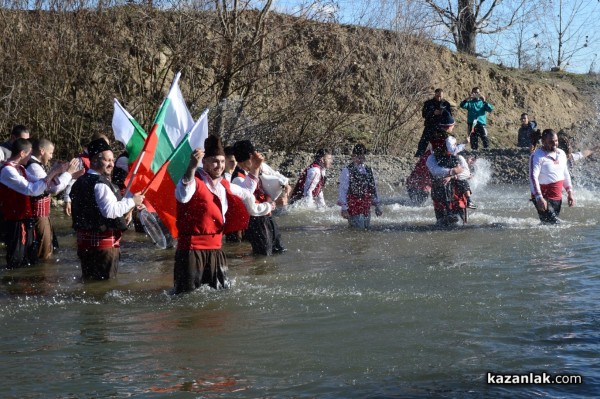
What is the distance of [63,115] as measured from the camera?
1883 cm

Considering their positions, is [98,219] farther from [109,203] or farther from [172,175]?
[172,175]

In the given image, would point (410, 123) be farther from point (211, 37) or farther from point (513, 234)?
point (513, 234)

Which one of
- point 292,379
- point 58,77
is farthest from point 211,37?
point 292,379

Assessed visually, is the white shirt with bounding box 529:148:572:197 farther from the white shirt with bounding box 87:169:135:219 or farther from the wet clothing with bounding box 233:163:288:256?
the white shirt with bounding box 87:169:135:219

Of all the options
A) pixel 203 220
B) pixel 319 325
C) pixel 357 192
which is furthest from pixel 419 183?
pixel 319 325

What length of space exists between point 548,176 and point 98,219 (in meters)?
6.15

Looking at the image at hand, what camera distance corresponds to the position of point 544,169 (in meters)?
12.2

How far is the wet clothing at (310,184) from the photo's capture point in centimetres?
1455

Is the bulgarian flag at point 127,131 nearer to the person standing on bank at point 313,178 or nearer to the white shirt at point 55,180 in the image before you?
the white shirt at point 55,180

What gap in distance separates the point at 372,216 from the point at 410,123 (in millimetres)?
10628

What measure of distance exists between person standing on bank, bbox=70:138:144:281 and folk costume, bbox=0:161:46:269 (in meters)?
1.48

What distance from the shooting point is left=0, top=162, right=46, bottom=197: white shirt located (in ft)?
33.1

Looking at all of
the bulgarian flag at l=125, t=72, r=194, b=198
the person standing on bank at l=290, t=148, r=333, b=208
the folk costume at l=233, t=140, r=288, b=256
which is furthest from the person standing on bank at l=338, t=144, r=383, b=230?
the bulgarian flag at l=125, t=72, r=194, b=198

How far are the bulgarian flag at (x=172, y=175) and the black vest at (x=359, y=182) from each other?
166 inches
